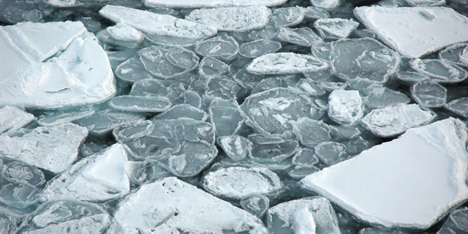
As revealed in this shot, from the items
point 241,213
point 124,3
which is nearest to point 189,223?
point 241,213

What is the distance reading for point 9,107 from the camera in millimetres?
1246

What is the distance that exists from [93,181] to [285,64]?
1.92 ft

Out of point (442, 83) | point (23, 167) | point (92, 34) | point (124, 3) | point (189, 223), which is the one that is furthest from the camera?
point (124, 3)

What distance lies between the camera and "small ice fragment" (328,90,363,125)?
4.10 ft

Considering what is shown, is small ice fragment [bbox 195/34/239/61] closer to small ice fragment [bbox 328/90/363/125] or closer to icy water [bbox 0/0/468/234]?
icy water [bbox 0/0/468/234]

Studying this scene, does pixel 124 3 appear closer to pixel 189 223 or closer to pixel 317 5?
pixel 317 5

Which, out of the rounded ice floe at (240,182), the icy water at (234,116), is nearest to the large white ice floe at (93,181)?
the icy water at (234,116)

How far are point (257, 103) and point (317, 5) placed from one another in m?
0.53

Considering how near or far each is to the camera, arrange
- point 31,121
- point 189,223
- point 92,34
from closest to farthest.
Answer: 1. point 189,223
2. point 31,121
3. point 92,34

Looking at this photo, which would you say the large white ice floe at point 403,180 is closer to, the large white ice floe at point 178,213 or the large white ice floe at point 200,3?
the large white ice floe at point 178,213

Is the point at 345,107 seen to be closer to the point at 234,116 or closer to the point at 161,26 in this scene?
the point at 234,116

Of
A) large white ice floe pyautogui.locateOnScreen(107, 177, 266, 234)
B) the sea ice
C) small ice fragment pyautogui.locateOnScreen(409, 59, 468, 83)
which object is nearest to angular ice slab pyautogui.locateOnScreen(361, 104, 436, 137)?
small ice fragment pyautogui.locateOnScreen(409, 59, 468, 83)

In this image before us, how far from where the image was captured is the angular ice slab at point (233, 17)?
1.56 meters

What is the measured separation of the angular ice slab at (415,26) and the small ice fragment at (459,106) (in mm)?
192
